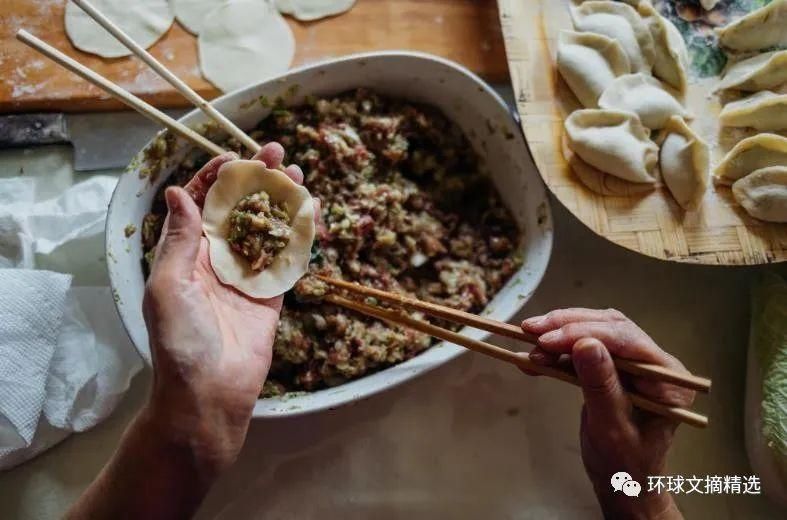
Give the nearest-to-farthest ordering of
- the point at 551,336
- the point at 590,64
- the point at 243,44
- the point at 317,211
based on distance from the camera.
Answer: the point at 551,336, the point at 317,211, the point at 590,64, the point at 243,44

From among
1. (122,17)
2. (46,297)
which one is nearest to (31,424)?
(46,297)

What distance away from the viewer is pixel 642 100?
1.78 metres

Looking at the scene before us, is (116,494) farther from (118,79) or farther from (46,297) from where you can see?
(118,79)

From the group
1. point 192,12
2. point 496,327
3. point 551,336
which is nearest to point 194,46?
point 192,12

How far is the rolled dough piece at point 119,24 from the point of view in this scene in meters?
1.89

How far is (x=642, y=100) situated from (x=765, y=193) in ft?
1.27

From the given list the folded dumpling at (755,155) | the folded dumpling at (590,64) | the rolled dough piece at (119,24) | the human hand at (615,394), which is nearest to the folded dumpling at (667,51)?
the folded dumpling at (590,64)

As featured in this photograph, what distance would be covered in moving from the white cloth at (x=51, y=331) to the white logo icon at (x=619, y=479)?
1.19 meters

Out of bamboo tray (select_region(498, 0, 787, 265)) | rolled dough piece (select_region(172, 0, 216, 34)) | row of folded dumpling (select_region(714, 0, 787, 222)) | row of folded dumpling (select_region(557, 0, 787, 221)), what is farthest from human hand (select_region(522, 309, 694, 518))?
rolled dough piece (select_region(172, 0, 216, 34))

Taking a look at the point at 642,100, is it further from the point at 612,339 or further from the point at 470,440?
the point at 470,440

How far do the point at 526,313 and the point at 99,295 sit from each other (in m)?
1.18

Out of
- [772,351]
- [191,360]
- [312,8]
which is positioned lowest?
[772,351]

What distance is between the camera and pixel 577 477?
1.84 m

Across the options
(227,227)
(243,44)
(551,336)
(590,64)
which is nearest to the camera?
(551,336)
